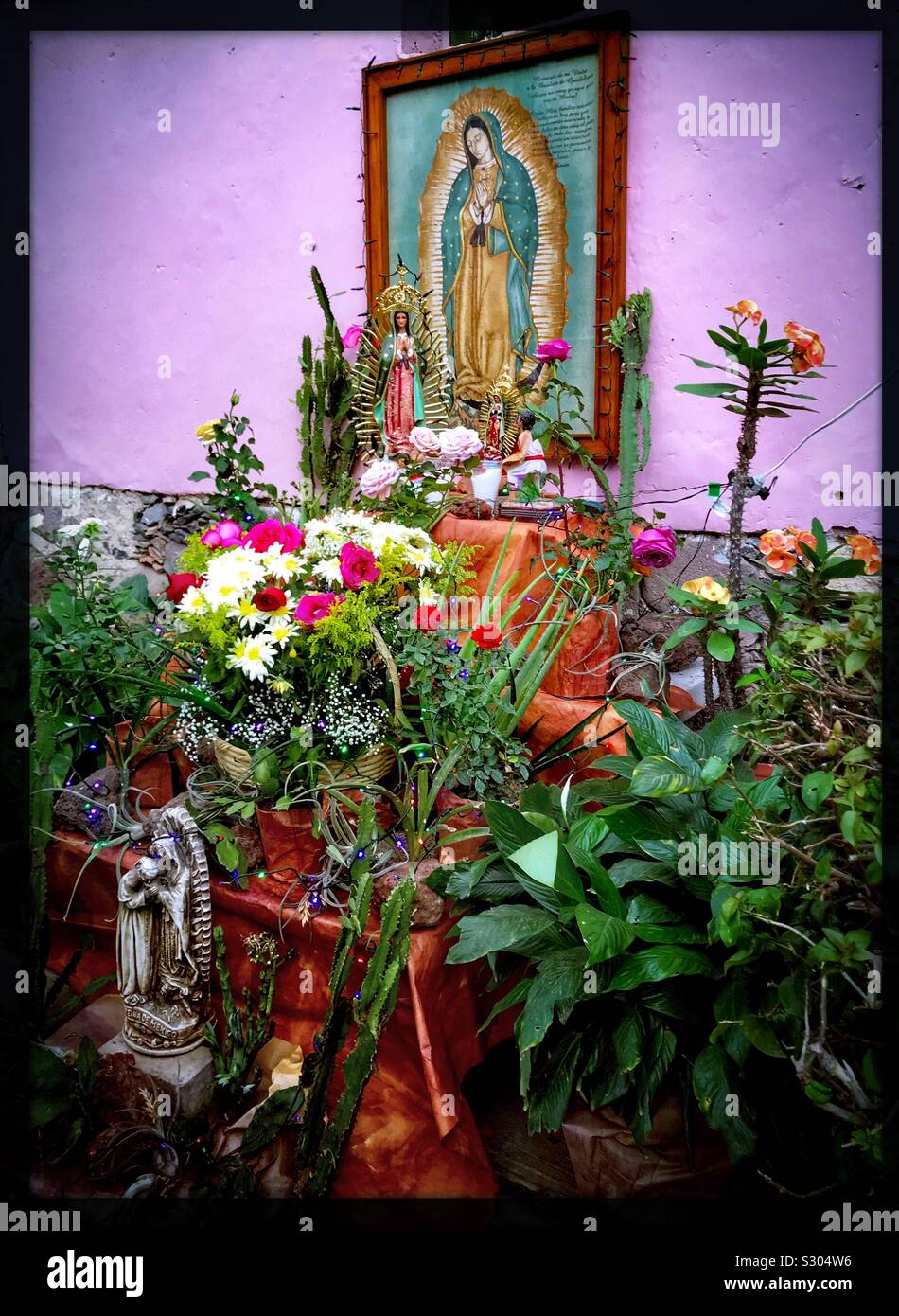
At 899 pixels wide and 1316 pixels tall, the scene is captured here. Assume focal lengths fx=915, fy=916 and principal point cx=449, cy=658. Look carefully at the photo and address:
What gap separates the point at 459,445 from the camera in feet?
10.3

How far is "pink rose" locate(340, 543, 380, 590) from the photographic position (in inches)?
90.6

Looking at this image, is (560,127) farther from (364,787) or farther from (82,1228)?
(82,1228)

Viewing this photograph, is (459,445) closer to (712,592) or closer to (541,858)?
(712,592)

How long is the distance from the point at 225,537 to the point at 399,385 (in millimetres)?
1253

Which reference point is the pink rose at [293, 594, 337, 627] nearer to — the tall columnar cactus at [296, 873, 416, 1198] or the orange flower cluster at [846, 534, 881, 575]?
the tall columnar cactus at [296, 873, 416, 1198]

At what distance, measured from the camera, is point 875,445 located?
2967 millimetres

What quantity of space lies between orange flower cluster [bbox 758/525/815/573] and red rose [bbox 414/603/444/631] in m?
0.89

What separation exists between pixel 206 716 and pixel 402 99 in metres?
2.61

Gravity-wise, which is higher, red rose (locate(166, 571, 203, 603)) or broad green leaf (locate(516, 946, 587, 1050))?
red rose (locate(166, 571, 203, 603))

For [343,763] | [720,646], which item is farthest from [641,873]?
[343,763]

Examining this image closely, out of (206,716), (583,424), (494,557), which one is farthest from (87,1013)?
(583,424)

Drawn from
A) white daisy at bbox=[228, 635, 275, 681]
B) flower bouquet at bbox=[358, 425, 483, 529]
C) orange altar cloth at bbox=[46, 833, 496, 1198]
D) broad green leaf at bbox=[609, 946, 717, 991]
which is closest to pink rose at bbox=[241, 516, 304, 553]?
white daisy at bbox=[228, 635, 275, 681]

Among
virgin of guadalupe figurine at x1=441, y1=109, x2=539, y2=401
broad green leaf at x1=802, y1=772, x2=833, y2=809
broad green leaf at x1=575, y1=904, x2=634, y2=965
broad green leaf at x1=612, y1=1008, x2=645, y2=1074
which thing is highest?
virgin of guadalupe figurine at x1=441, y1=109, x2=539, y2=401

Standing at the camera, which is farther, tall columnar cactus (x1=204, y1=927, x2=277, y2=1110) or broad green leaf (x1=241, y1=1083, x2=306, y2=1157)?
tall columnar cactus (x1=204, y1=927, x2=277, y2=1110)
